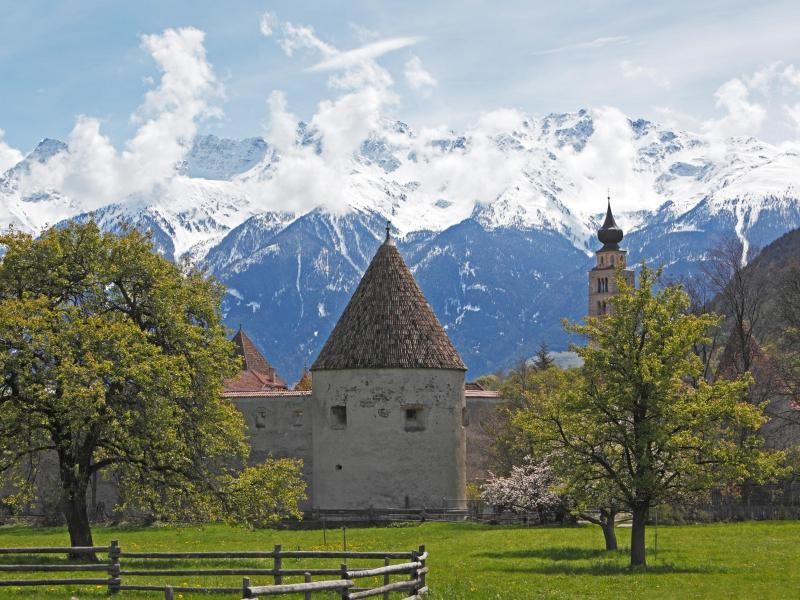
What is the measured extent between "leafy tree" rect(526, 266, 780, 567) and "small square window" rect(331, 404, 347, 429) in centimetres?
1794

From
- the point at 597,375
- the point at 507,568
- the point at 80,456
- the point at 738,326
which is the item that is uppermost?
the point at 738,326

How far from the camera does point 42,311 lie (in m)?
27.0

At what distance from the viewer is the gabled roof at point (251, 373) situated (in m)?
58.0

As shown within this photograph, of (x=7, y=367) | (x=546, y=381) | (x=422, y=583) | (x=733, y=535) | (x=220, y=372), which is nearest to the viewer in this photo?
(x=422, y=583)

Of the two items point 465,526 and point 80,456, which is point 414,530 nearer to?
point 465,526

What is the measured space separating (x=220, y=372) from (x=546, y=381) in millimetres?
24597

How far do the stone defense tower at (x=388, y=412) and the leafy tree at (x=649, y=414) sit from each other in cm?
1685

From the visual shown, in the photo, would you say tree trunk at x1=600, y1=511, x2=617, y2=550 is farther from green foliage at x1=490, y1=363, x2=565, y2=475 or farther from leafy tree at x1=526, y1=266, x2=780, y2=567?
green foliage at x1=490, y1=363, x2=565, y2=475

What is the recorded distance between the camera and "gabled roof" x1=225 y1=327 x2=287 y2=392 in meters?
58.0

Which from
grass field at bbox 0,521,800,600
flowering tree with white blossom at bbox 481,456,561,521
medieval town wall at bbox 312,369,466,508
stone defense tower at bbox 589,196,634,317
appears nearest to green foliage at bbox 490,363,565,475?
flowering tree with white blossom at bbox 481,456,561,521

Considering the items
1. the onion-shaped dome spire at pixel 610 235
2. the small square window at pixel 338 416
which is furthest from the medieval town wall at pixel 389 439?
the onion-shaped dome spire at pixel 610 235

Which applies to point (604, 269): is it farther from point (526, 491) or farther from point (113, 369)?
point (113, 369)

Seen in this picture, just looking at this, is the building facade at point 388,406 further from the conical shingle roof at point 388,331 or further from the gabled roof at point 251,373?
the gabled roof at point 251,373

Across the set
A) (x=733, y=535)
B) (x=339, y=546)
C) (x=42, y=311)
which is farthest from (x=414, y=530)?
(x=42, y=311)
